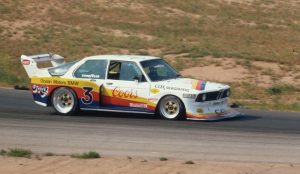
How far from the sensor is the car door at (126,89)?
18.6 metres

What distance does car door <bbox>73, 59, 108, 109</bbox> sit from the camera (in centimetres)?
1892

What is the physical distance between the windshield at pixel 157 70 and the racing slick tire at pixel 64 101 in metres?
1.67

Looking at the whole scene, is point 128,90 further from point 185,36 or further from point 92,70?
point 185,36

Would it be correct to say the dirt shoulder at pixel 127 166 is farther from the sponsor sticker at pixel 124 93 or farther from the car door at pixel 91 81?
the car door at pixel 91 81

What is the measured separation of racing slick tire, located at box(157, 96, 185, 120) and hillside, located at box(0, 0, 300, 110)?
448 centimetres

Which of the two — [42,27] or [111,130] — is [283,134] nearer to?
[111,130]

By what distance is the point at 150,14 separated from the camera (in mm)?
44281

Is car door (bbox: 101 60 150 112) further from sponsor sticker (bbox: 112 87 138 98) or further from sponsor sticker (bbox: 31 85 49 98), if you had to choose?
sponsor sticker (bbox: 31 85 49 98)

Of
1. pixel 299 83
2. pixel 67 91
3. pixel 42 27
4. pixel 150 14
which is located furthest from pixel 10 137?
pixel 150 14

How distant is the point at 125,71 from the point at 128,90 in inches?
18.6

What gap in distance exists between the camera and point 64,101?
63.1ft

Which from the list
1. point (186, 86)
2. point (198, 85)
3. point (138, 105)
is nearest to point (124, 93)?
point (138, 105)

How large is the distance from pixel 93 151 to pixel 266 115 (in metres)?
6.29

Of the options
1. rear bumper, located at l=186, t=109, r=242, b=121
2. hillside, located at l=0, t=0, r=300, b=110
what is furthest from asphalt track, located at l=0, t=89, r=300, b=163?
hillside, located at l=0, t=0, r=300, b=110
